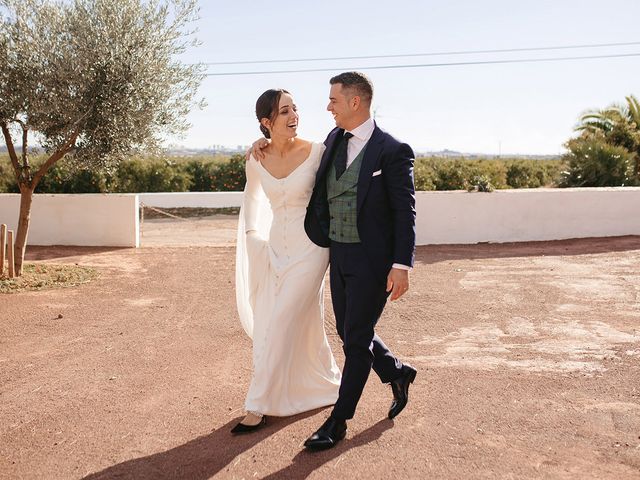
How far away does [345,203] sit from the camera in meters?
4.03

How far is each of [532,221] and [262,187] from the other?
1044 cm

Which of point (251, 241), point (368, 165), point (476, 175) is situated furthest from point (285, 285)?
point (476, 175)

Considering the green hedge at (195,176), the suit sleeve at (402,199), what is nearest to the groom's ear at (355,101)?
the suit sleeve at (402,199)

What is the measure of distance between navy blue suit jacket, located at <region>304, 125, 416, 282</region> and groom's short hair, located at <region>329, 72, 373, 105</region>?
0.70 ft

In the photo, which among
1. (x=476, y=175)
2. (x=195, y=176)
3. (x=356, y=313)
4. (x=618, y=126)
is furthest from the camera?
(x=195, y=176)

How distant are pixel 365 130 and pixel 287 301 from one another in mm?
1153

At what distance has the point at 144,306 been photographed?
8195 millimetres

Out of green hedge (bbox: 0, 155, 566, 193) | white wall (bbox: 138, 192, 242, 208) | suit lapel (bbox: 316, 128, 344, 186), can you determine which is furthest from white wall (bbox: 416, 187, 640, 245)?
white wall (bbox: 138, 192, 242, 208)

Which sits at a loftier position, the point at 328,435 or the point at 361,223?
the point at 361,223

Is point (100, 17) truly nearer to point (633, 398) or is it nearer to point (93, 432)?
point (93, 432)

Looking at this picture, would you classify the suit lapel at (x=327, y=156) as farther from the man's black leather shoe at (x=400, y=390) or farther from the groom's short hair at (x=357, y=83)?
the man's black leather shoe at (x=400, y=390)

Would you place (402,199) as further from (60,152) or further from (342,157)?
(60,152)

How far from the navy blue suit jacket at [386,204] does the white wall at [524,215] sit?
389 inches

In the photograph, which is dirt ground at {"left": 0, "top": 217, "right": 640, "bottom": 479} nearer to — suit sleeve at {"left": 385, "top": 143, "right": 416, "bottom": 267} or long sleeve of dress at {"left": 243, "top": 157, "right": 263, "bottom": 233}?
suit sleeve at {"left": 385, "top": 143, "right": 416, "bottom": 267}
